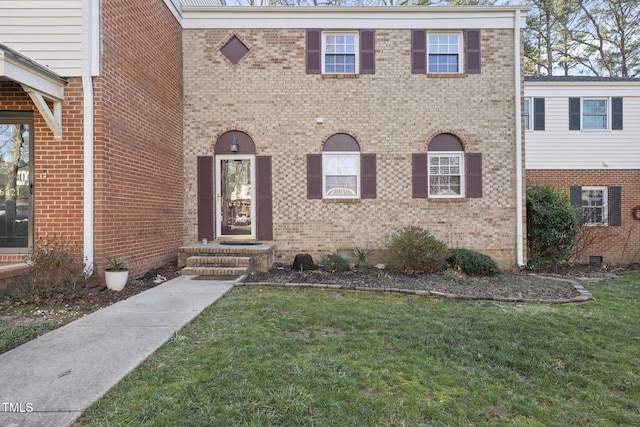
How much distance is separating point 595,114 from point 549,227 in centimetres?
598

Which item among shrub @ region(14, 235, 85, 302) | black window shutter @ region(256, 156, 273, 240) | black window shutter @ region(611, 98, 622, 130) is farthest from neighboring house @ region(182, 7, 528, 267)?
black window shutter @ region(611, 98, 622, 130)

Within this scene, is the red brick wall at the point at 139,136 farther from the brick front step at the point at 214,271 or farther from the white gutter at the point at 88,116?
the brick front step at the point at 214,271

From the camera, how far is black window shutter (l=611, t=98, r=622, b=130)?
35.8 feet

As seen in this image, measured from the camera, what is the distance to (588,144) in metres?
10.9

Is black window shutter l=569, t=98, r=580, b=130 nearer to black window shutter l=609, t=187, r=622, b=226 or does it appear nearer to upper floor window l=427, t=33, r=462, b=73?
black window shutter l=609, t=187, r=622, b=226

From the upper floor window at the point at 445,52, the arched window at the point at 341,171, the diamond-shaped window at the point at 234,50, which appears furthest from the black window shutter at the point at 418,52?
the diamond-shaped window at the point at 234,50

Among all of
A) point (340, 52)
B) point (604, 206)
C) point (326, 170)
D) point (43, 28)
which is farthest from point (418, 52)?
point (604, 206)

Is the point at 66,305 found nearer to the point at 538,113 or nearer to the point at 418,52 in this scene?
the point at 418,52

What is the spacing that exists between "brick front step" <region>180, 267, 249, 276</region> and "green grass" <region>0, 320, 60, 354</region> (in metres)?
2.84

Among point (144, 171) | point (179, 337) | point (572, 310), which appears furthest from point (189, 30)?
point (572, 310)

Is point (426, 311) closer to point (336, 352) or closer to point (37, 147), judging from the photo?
point (336, 352)

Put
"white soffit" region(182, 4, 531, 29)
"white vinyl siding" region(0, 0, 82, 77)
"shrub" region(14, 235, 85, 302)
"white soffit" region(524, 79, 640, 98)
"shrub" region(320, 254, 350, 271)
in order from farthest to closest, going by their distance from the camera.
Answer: "white soffit" region(524, 79, 640, 98) → "white soffit" region(182, 4, 531, 29) → "shrub" region(320, 254, 350, 271) → "white vinyl siding" region(0, 0, 82, 77) → "shrub" region(14, 235, 85, 302)

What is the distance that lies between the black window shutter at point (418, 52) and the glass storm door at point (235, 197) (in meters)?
4.97

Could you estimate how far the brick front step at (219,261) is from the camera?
6754mm
